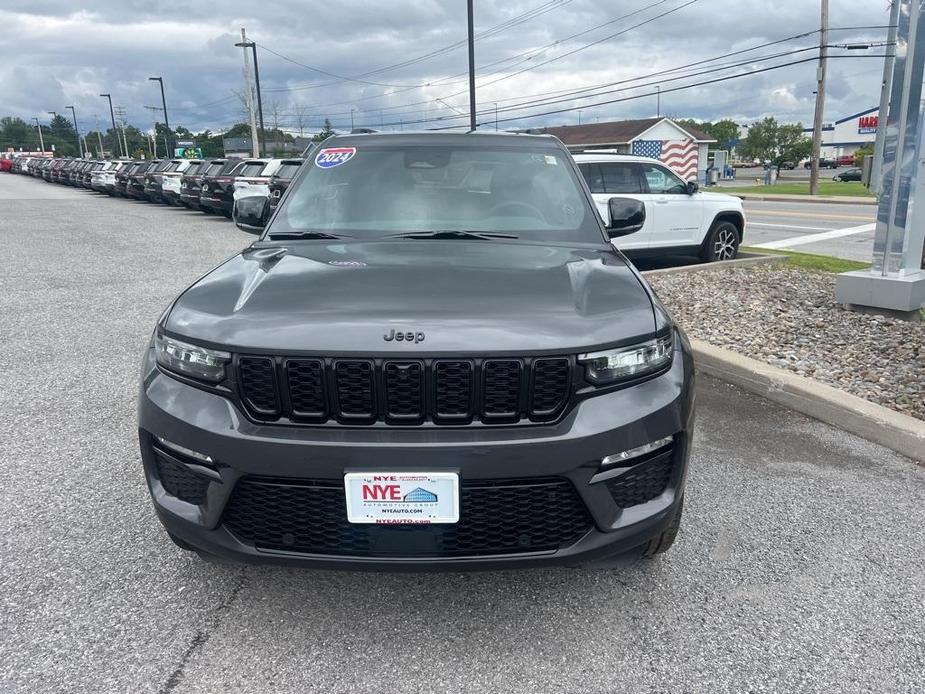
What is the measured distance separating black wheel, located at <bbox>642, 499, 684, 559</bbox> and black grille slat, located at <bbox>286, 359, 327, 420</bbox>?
1271 mm

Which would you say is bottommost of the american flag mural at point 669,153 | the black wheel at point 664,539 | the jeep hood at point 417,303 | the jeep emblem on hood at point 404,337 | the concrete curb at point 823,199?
the concrete curb at point 823,199

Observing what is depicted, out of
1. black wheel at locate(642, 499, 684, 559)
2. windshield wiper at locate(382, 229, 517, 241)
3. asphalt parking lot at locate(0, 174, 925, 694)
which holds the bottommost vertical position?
asphalt parking lot at locate(0, 174, 925, 694)

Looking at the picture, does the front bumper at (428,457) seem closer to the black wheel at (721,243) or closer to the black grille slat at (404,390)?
the black grille slat at (404,390)

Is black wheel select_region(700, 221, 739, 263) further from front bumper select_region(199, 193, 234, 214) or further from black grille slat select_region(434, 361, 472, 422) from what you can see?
front bumper select_region(199, 193, 234, 214)

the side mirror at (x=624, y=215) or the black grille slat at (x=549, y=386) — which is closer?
the black grille slat at (x=549, y=386)

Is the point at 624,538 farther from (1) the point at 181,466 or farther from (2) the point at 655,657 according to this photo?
(1) the point at 181,466

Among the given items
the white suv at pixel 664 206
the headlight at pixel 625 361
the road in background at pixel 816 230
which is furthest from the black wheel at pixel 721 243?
the headlight at pixel 625 361

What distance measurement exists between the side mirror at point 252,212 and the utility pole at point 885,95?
5498 millimetres

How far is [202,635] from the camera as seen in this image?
2.52m

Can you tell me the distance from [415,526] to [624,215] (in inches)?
93.8

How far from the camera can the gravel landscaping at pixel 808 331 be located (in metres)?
5.12

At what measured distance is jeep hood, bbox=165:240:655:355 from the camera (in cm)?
226

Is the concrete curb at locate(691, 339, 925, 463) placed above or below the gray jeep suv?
below

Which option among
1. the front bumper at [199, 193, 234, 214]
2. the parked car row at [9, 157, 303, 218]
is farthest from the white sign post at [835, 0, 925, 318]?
the front bumper at [199, 193, 234, 214]
